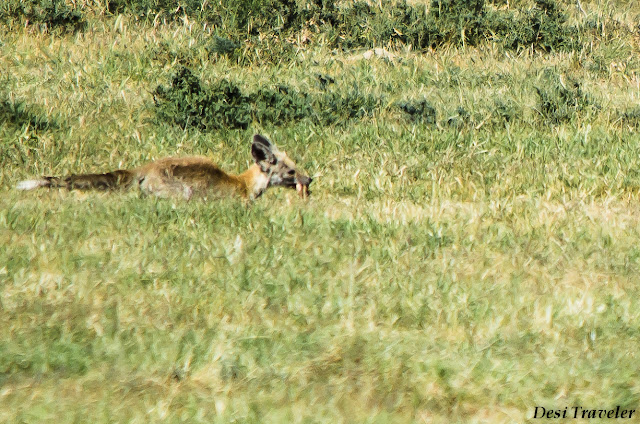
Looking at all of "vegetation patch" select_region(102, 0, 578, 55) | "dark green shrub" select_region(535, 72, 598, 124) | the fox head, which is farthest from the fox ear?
"vegetation patch" select_region(102, 0, 578, 55)

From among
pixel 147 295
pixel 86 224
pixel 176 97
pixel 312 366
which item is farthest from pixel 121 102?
pixel 312 366

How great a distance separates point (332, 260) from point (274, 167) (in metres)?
2.65

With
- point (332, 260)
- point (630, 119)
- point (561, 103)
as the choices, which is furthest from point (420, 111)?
point (332, 260)

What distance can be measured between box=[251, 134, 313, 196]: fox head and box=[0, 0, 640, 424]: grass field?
19cm

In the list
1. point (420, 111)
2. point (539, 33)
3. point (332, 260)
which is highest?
point (332, 260)

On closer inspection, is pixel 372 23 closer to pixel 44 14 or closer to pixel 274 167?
pixel 44 14

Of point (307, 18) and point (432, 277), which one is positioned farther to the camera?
point (307, 18)

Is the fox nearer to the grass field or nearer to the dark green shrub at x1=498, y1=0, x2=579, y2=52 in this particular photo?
the grass field

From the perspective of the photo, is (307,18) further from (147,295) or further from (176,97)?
(147,295)

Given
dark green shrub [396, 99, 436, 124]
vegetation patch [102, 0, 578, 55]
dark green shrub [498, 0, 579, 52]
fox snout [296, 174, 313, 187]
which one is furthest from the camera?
dark green shrub [498, 0, 579, 52]

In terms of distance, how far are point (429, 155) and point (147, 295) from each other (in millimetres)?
4433

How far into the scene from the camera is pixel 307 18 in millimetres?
13227

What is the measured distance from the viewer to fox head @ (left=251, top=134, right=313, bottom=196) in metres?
7.91

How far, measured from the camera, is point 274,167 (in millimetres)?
7926
